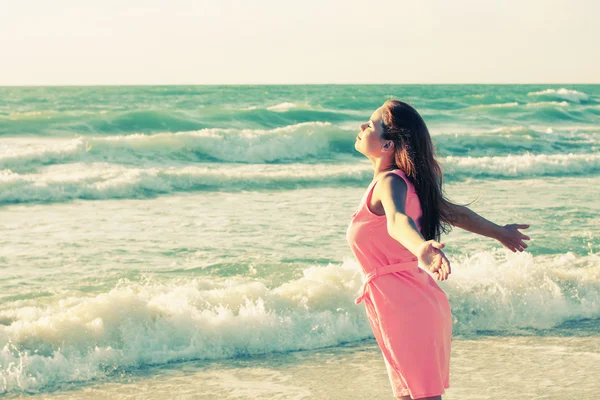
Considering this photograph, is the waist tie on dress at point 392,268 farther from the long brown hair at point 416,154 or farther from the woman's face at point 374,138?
the woman's face at point 374,138

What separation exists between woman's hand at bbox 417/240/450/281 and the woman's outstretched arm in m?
0.65

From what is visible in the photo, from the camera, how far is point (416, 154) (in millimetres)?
2805

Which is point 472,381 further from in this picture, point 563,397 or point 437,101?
point 437,101

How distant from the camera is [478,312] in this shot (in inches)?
270

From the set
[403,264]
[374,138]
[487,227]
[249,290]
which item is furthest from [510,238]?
[249,290]

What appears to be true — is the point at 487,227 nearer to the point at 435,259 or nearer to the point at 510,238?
the point at 510,238

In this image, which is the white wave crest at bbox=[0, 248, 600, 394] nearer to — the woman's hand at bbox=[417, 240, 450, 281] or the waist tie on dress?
the waist tie on dress

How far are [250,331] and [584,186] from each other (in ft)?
39.0

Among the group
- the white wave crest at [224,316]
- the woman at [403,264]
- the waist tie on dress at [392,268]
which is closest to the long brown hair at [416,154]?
the woman at [403,264]

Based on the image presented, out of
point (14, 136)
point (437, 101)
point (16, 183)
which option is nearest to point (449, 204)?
point (16, 183)

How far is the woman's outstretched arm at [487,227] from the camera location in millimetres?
2930

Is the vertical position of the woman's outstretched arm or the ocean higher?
the woman's outstretched arm

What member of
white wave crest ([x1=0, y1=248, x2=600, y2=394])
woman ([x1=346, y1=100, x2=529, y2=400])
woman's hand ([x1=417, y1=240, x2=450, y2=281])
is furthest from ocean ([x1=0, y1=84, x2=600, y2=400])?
woman's hand ([x1=417, y1=240, x2=450, y2=281])

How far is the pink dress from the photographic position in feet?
9.02
